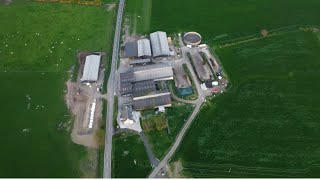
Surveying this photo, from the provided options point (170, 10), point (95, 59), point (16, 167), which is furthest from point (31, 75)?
point (170, 10)

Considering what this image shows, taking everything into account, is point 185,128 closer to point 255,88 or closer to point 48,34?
point 255,88

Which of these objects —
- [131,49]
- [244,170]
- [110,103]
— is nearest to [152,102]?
[110,103]

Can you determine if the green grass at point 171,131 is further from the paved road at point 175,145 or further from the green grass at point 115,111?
the green grass at point 115,111

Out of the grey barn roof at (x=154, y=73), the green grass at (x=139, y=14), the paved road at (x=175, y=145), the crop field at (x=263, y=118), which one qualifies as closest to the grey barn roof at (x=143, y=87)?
the grey barn roof at (x=154, y=73)

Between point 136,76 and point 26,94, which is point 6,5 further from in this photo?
point 136,76

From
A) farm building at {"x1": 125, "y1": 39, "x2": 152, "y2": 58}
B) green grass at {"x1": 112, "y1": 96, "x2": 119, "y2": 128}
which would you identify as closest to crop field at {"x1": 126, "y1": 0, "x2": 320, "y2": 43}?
farm building at {"x1": 125, "y1": 39, "x2": 152, "y2": 58}

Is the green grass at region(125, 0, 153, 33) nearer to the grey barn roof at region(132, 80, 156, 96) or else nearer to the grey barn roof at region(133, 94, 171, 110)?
the grey barn roof at region(132, 80, 156, 96)
